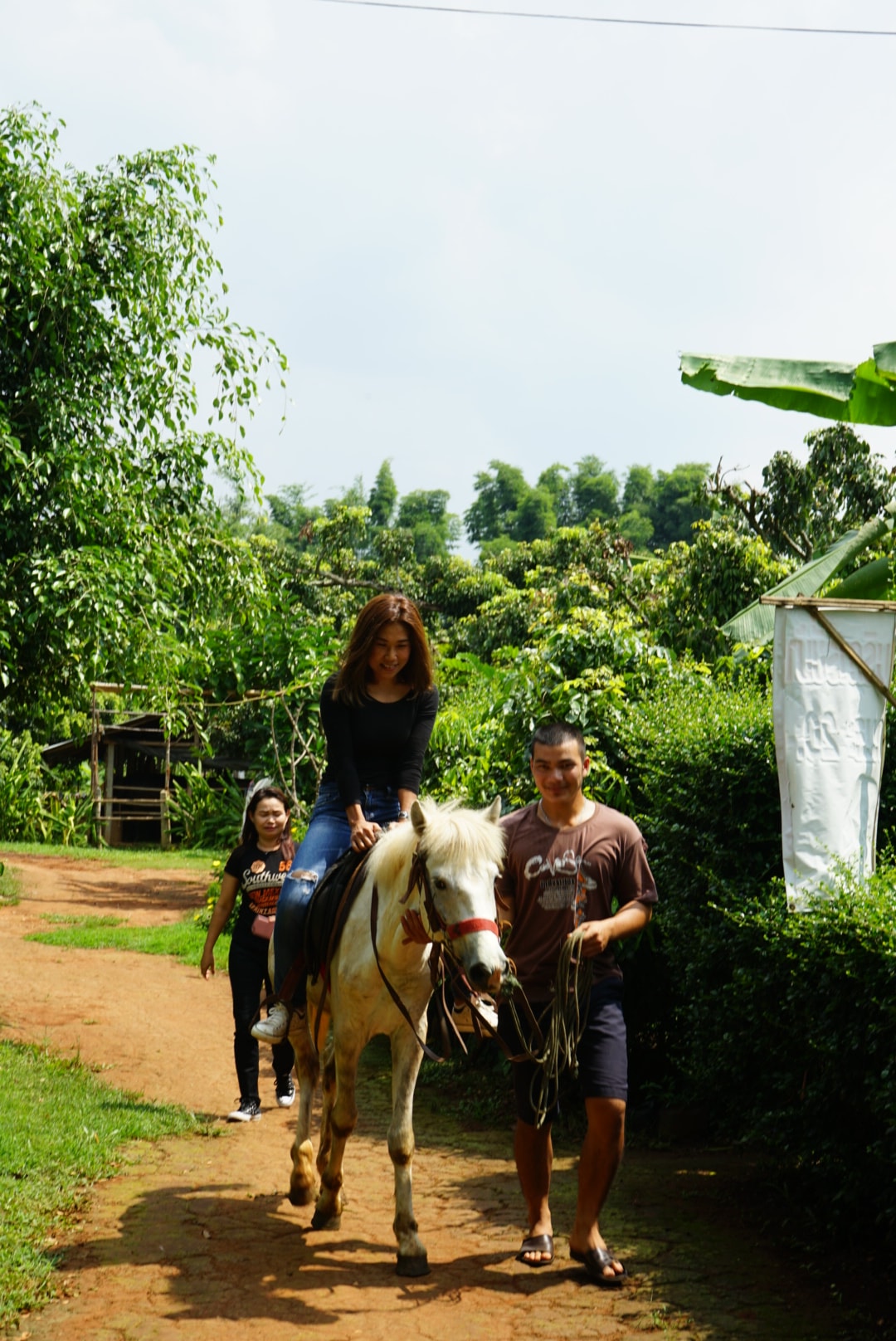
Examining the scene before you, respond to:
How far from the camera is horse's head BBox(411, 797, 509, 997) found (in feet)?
13.2

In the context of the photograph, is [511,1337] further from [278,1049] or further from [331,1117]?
[278,1049]

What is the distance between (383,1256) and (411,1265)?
0.90 ft

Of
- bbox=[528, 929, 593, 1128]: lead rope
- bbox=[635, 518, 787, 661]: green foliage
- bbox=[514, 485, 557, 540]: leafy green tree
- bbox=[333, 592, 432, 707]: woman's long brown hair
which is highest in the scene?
bbox=[514, 485, 557, 540]: leafy green tree

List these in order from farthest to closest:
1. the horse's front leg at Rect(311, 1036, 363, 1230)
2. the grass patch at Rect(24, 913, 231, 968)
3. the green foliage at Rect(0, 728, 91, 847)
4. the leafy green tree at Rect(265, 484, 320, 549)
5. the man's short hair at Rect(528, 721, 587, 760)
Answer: the leafy green tree at Rect(265, 484, 320, 549), the green foliage at Rect(0, 728, 91, 847), the grass patch at Rect(24, 913, 231, 968), the horse's front leg at Rect(311, 1036, 363, 1230), the man's short hair at Rect(528, 721, 587, 760)

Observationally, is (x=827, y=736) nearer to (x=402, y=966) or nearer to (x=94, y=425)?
(x=402, y=966)

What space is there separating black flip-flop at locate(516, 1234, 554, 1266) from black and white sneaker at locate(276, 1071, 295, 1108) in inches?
121

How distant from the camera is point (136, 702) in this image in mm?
10680

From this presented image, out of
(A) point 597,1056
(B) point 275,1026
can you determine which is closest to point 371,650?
(B) point 275,1026

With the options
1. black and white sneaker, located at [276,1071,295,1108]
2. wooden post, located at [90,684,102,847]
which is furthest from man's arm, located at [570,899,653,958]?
wooden post, located at [90,684,102,847]

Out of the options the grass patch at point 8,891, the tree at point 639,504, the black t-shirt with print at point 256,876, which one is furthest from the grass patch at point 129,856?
the tree at point 639,504

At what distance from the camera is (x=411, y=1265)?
4586 millimetres

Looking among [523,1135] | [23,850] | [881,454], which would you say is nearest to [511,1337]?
[523,1135]

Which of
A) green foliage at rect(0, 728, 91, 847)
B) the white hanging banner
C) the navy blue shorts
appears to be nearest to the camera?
the navy blue shorts

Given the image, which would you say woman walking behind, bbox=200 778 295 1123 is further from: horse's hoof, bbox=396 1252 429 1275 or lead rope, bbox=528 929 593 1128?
lead rope, bbox=528 929 593 1128
